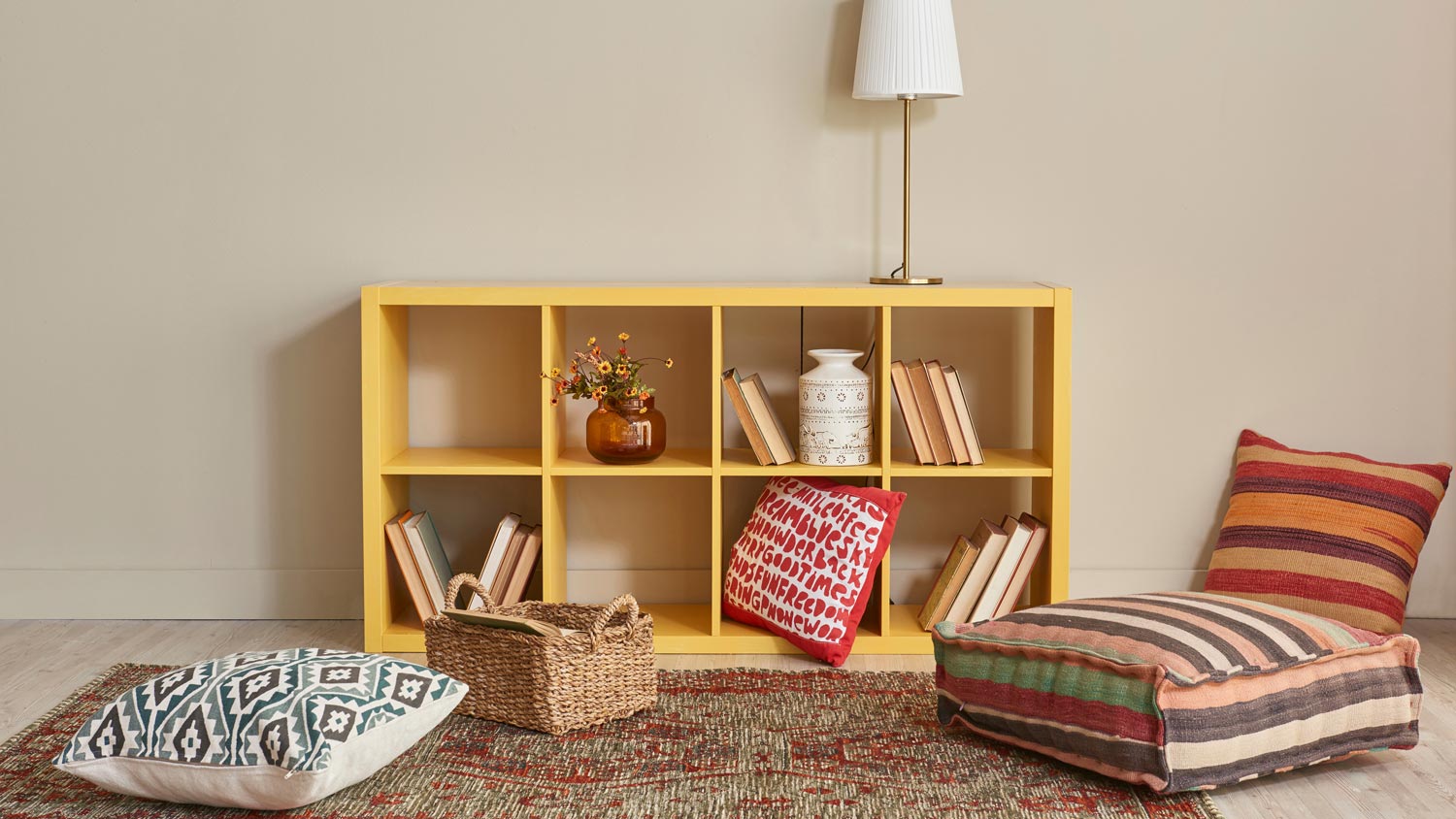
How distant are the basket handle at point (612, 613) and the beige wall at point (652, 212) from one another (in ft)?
3.35

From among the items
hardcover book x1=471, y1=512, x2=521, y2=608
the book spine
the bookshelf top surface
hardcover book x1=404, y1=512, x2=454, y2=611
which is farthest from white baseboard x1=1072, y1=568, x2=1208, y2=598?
hardcover book x1=404, y1=512, x2=454, y2=611

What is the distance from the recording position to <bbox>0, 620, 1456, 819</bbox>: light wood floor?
2.05 metres

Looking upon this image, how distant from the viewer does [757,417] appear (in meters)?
2.90

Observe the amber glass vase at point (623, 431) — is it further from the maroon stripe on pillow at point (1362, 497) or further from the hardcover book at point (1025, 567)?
the maroon stripe on pillow at point (1362, 497)

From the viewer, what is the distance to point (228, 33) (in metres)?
3.09

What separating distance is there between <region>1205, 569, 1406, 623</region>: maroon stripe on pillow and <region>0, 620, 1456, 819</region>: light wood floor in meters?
0.15

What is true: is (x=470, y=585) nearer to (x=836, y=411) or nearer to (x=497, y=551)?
(x=497, y=551)

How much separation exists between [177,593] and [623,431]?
1.26 metres

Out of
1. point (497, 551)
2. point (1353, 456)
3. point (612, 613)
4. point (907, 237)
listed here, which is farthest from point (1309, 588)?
point (497, 551)

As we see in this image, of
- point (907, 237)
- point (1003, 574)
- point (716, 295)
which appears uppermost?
point (907, 237)

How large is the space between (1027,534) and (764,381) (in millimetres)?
742

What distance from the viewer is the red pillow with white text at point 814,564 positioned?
2.77 meters

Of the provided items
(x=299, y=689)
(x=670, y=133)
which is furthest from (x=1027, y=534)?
(x=299, y=689)

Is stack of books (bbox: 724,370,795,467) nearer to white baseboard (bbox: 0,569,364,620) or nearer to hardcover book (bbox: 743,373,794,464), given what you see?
hardcover book (bbox: 743,373,794,464)
